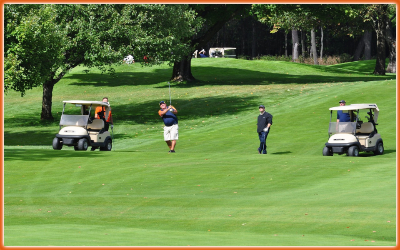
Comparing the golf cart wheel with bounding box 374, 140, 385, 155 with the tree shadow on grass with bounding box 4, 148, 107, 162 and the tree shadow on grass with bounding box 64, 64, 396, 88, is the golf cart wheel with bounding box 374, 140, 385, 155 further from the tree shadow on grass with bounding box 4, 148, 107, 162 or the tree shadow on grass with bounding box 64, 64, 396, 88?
the tree shadow on grass with bounding box 64, 64, 396, 88

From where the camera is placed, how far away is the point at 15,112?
1654 inches

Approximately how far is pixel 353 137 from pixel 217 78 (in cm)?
3456

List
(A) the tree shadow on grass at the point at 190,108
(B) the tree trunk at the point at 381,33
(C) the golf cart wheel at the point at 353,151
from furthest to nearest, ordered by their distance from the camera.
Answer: (B) the tree trunk at the point at 381,33, (A) the tree shadow on grass at the point at 190,108, (C) the golf cart wheel at the point at 353,151

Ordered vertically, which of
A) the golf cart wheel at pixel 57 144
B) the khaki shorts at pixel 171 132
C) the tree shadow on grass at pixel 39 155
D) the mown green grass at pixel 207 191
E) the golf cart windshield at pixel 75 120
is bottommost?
the mown green grass at pixel 207 191

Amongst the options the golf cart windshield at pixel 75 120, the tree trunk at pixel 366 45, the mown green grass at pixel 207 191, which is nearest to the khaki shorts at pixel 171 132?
the mown green grass at pixel 207 191

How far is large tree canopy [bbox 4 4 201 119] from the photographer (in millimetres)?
28875

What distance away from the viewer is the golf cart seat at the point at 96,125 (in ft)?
75.5

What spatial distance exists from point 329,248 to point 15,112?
36354mm

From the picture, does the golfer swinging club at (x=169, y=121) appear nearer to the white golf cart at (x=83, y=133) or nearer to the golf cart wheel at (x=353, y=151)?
the white golf cart at (x=83, y=133)

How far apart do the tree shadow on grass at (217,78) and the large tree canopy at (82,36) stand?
1276 centimetres

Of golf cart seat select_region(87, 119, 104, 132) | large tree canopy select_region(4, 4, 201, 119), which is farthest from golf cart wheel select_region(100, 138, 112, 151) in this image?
large tree canopy select_region(4, 4, 201, 119)

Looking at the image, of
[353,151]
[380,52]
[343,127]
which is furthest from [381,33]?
[353,151]

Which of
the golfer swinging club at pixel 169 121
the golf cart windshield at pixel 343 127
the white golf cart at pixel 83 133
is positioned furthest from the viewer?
the white golf cart at pixel 83 133

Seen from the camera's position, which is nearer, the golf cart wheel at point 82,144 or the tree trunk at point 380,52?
the golf cart wheel at point 82,144
